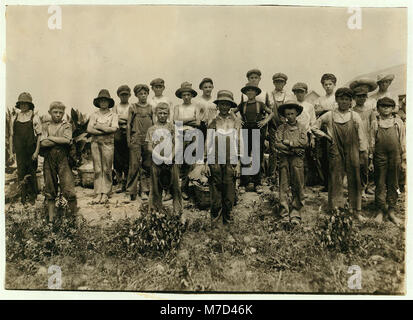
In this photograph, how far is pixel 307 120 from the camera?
20.7 feet

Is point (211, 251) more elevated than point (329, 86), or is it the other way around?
point (329, 86)

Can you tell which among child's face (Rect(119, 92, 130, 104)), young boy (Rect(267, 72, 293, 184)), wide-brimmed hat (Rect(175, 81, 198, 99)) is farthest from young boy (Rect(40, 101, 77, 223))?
young boy (Rect(267, 72, 293, 184))

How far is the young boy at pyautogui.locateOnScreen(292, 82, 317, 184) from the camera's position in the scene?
630 cm

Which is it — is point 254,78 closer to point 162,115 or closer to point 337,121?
point 337,121

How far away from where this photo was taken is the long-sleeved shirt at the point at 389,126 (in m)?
6.28

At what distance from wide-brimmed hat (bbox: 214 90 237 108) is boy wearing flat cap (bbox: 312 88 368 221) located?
139 centimetres

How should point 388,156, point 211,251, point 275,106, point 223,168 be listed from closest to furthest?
1. point 211,251
2. point 223,168
3. point 388,156
4. point 275,106

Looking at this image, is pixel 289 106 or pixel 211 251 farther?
pixel 289 106

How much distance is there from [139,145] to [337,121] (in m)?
3.25

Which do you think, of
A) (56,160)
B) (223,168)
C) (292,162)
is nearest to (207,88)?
(223,168)

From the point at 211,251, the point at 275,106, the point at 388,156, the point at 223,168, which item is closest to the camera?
the point at 211,251

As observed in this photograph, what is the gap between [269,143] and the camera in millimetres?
6344

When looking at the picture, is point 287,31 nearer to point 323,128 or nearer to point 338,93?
point 338,93

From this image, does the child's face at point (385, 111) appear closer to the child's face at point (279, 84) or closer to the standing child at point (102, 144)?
the child's face at point (279, 84)
